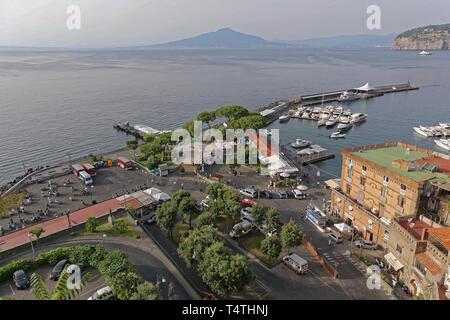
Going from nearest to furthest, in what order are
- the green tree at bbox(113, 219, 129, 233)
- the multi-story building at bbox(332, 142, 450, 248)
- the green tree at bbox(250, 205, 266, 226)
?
1. the multi-story building at bbox(332, 142, 450, 248)
2. the green tree at bbox(113, 219, 129, 233)
3. the green tree at bbox(250, 205, 266, 226)

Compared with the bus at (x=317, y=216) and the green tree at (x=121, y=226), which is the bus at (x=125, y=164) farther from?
the bus at (x=317, y=216)

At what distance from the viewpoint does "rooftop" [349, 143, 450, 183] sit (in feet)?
128

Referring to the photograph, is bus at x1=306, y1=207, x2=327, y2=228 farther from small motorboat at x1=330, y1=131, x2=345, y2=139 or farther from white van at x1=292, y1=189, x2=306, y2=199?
small motorboat at x1=330, y1=131, x2=345, y2=139

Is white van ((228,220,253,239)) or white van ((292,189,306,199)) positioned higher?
white van ((292,189,306,199))

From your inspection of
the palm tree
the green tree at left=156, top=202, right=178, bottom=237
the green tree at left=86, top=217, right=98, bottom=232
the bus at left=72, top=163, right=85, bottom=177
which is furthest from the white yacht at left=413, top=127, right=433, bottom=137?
the palm tree

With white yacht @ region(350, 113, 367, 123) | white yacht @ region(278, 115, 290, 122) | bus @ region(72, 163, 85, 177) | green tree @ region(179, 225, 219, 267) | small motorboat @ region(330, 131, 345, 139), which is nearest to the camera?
green tree @ region(179, 225, 219, 267)

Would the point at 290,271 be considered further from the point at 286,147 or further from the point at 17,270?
the point at 286,147

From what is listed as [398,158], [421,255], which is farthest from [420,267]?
[398,158]

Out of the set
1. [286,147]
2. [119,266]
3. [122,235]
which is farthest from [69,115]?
[119,266]

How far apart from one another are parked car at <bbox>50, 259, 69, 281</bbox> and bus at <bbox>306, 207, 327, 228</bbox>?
33060 millimetres

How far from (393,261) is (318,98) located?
434 feet

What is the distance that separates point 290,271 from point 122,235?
21142 millimetres

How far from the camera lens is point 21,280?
98.7 feet

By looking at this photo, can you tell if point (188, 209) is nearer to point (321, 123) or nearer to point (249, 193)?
point (249, 193)
